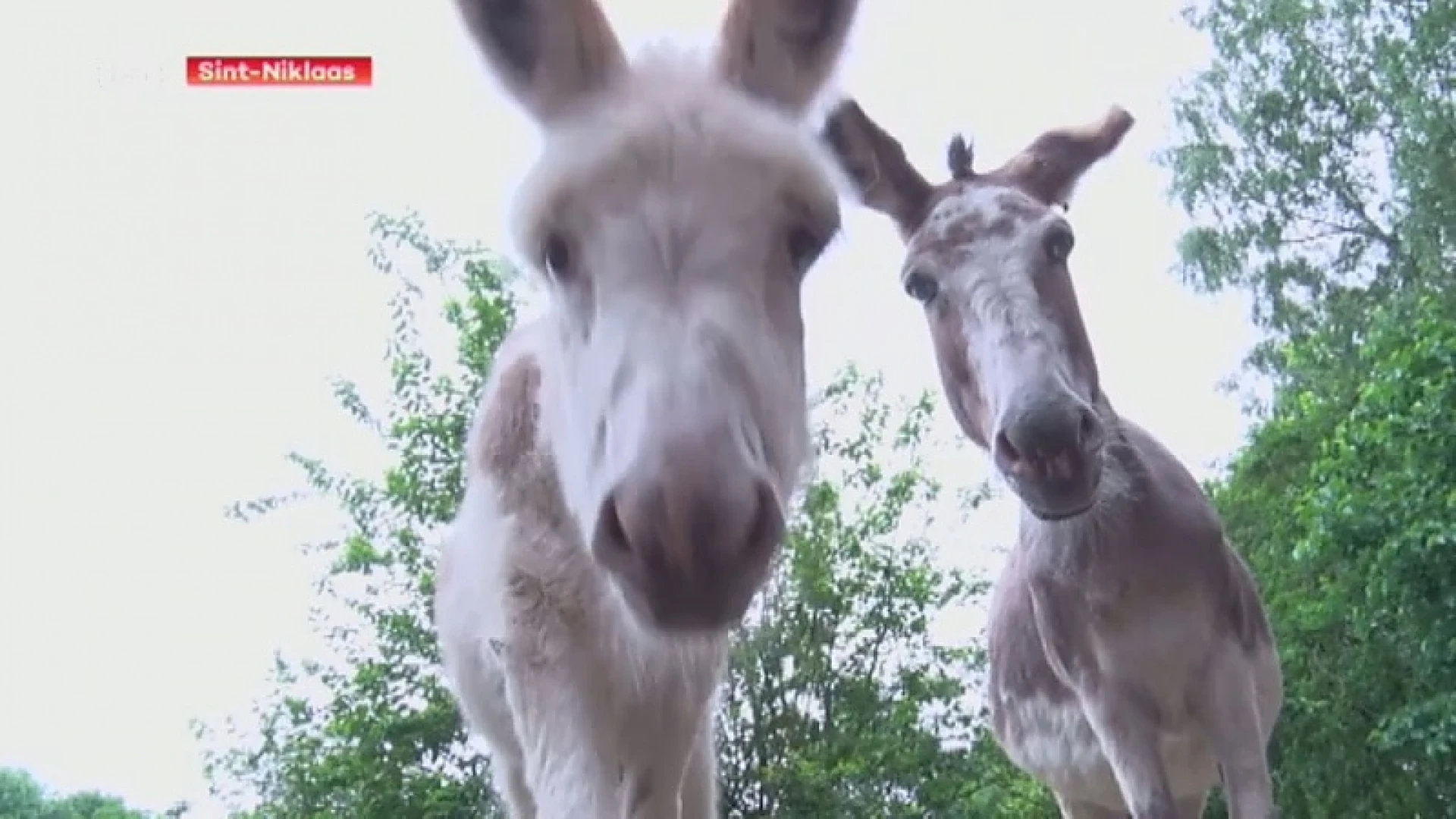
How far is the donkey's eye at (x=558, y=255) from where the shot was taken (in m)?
0.99

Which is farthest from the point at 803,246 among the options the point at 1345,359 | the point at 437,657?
the point at 1345,359

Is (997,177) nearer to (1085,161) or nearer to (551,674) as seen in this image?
(1085,161)

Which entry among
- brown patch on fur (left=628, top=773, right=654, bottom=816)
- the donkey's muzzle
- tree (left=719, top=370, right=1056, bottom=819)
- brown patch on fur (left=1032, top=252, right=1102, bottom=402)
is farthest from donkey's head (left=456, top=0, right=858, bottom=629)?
tree (left=719, top=370, right=1056, bottom=819)

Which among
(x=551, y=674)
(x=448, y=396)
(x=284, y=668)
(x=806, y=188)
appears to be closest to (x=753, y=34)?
(x=806, y=188)

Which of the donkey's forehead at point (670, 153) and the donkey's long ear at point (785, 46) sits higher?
the donkey's long ear at point (785, 46)

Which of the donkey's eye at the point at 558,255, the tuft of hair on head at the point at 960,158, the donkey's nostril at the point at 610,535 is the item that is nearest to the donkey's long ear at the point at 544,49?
the donkey's eye at the point at 558,255

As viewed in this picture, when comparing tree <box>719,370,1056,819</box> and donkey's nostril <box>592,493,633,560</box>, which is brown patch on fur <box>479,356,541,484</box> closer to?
donkey's nostril <box>592,493,633,560</box>

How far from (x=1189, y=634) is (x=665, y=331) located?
1.11 m

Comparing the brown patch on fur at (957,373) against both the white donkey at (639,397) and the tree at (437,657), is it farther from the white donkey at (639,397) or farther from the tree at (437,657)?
the tree at (437,657)

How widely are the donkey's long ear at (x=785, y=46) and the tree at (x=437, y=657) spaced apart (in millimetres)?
2421

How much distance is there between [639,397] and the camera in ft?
2.75

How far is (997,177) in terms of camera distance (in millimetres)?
2008

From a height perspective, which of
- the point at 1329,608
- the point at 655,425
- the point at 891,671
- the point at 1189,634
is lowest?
the point at 655,425

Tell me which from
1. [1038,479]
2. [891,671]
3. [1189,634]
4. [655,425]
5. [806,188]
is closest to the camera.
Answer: [655,425]
